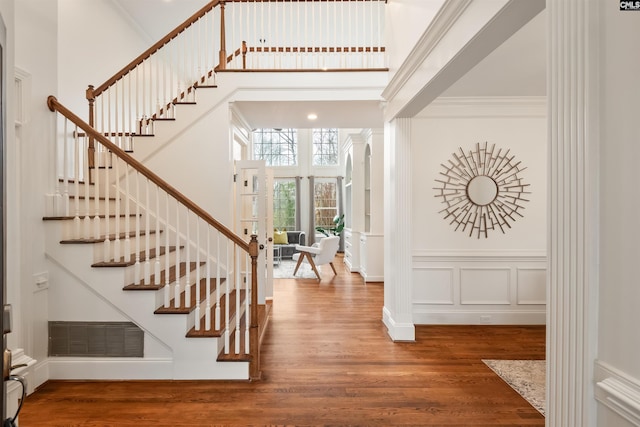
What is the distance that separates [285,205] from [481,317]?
25.7ft

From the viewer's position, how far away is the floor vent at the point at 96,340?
9.73 ft

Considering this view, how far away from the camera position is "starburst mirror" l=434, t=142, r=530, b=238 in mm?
4328

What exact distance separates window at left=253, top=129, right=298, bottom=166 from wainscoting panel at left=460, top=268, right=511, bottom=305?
8.06m

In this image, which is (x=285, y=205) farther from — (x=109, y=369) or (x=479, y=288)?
(x=109, y=369)

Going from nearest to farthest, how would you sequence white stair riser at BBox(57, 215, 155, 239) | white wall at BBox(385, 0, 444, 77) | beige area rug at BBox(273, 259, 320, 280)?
white wall at BBox(385, 0, 444, 77) < white stair riser at BBox(57, 215, 155, 239) < beige area rug at BBox(273, 259, 320, 280)

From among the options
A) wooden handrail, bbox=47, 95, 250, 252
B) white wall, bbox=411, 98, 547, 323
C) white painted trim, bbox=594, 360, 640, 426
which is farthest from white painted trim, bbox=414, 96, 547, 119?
white painted trim, bbox=594, 360, 640, 426

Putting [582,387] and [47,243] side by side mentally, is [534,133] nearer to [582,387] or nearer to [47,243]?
[582,387]

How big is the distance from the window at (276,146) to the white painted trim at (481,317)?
8066 mm

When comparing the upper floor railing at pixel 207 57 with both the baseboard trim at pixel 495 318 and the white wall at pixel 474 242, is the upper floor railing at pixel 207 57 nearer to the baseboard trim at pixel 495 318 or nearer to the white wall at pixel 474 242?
the white wall at pixel 474 242

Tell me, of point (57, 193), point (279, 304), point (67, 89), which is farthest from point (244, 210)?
point (67, 89)

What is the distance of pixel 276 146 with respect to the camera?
455 inches

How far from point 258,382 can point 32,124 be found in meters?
2.80

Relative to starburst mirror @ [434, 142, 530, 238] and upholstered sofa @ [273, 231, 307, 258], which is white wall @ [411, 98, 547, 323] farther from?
upholstered sofa @ [273, 231, 307, 258]

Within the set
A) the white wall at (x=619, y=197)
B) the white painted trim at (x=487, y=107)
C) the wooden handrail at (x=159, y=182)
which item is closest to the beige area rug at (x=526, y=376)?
the white wall at (x=619, y=197)
